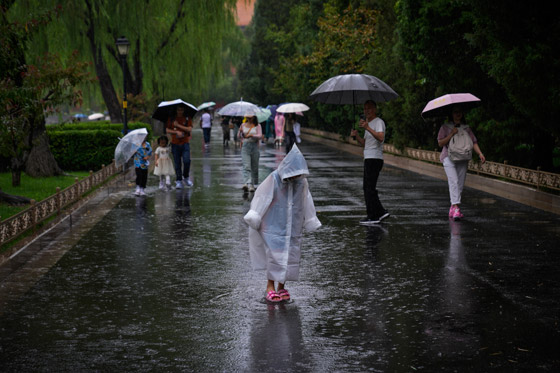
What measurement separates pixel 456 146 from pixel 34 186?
9.90 m

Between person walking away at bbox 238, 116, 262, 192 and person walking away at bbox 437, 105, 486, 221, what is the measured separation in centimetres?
536

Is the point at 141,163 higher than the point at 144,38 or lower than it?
lower

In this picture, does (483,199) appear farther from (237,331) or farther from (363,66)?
(363,66)

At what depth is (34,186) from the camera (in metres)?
18.3

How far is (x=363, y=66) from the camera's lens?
33.9m

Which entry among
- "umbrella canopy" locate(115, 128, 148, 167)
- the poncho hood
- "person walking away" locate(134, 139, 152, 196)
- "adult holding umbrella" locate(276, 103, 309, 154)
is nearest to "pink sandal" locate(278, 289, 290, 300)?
the poncho hood

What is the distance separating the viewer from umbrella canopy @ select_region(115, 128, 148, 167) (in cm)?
1623

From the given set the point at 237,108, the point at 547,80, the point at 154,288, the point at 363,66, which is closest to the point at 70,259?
the point at 154,288

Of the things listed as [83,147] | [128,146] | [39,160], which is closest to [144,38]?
[83,147]

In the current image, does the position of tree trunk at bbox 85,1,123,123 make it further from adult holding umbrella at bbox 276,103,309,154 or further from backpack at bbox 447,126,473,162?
backpack at bbox 447,126,473,162

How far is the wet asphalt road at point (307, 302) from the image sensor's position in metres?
5.72

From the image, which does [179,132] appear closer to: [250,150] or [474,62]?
[250,150]

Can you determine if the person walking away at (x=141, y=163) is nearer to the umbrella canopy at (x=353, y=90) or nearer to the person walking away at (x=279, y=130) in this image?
the umbrella canopy at (x=353, y=90)

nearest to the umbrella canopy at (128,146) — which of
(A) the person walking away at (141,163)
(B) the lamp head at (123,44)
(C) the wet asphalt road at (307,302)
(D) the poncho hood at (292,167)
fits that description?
(A) the person walking away at (141,163)
